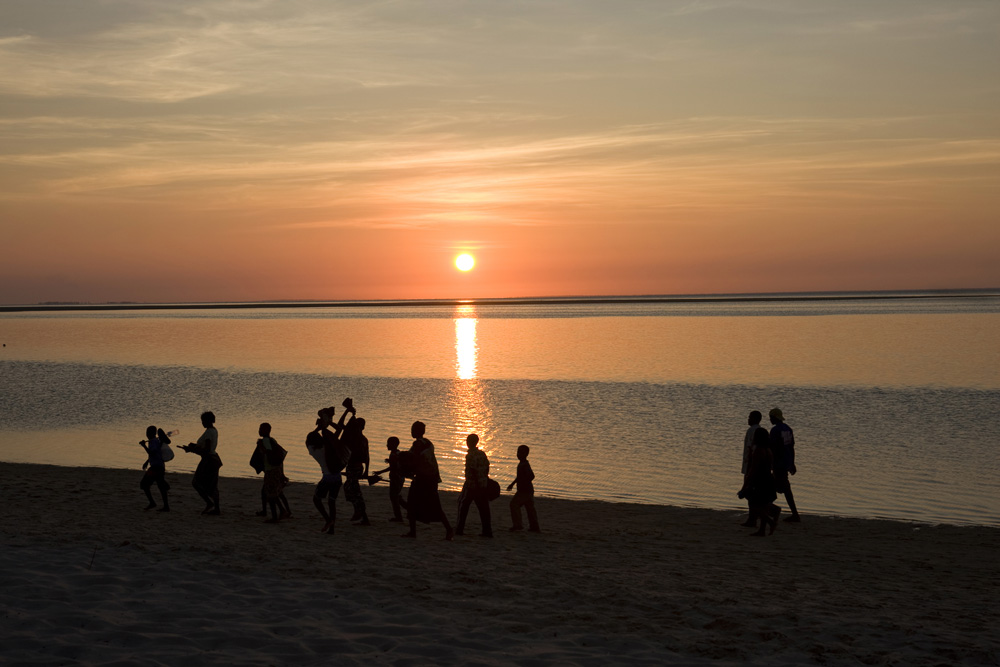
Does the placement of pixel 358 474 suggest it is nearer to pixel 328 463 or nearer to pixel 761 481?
pixel 328 463

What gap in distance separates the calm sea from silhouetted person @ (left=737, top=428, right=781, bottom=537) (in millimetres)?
3586

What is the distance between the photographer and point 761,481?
14.7 m

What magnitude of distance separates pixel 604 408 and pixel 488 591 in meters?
26.2

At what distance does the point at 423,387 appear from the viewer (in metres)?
47.8

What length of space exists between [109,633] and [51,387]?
43.2 metres

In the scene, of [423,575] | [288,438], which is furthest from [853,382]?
[423,575]

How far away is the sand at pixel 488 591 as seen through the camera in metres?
8.52

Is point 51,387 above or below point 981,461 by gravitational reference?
above

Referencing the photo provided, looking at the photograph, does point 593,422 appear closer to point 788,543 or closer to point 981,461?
point 981,461

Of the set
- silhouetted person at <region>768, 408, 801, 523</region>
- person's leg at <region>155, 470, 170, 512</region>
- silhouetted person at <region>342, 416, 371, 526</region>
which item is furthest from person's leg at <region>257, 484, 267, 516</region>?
silhouetted person at <region>768, 408, 801, 523</region>

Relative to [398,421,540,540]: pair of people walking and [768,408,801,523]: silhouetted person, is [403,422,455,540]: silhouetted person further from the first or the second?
[768,408,801,523]: silhouetted person

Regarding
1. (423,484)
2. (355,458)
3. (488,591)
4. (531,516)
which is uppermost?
(355,458)

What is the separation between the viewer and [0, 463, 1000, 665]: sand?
8.52 m

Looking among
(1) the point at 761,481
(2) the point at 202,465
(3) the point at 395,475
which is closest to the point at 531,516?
(3) the point at 395,475
